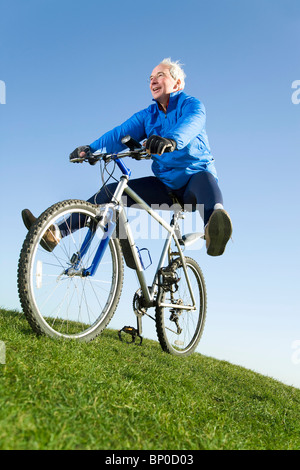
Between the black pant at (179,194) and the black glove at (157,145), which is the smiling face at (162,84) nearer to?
the black pant at (179,194)

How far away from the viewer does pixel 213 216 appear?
4188mm

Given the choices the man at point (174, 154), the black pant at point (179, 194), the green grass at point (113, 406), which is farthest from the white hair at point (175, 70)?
the green grass at point (113, 406)

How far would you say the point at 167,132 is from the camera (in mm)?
4531

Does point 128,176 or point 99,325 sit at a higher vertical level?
point 128,176

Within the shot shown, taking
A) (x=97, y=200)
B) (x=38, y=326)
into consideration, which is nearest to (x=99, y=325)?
(x=38, y=326)

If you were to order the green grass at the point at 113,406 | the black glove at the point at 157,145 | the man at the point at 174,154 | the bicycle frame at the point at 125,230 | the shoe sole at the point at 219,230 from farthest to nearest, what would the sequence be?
the man at the point at 174,154
the shoe sole at the point at 219,230
the bicycle frame at the point at 125,230
the black glove at the point at 157,145
the green grass at the point at 113,406

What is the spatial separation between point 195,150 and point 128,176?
3.37 ft

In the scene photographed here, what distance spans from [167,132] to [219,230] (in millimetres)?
1258

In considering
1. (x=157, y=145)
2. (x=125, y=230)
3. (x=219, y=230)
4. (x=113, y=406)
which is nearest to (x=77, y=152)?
(x=125, y=230)

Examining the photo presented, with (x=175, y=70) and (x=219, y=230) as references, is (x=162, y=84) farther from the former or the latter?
(x=219, y=230)

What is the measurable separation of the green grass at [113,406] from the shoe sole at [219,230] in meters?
1.36

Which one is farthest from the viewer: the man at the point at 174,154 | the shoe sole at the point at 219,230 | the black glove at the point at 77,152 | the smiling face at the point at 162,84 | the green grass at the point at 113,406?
the smiling face at the point at 162,84

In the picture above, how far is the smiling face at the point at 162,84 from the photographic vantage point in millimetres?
4863
